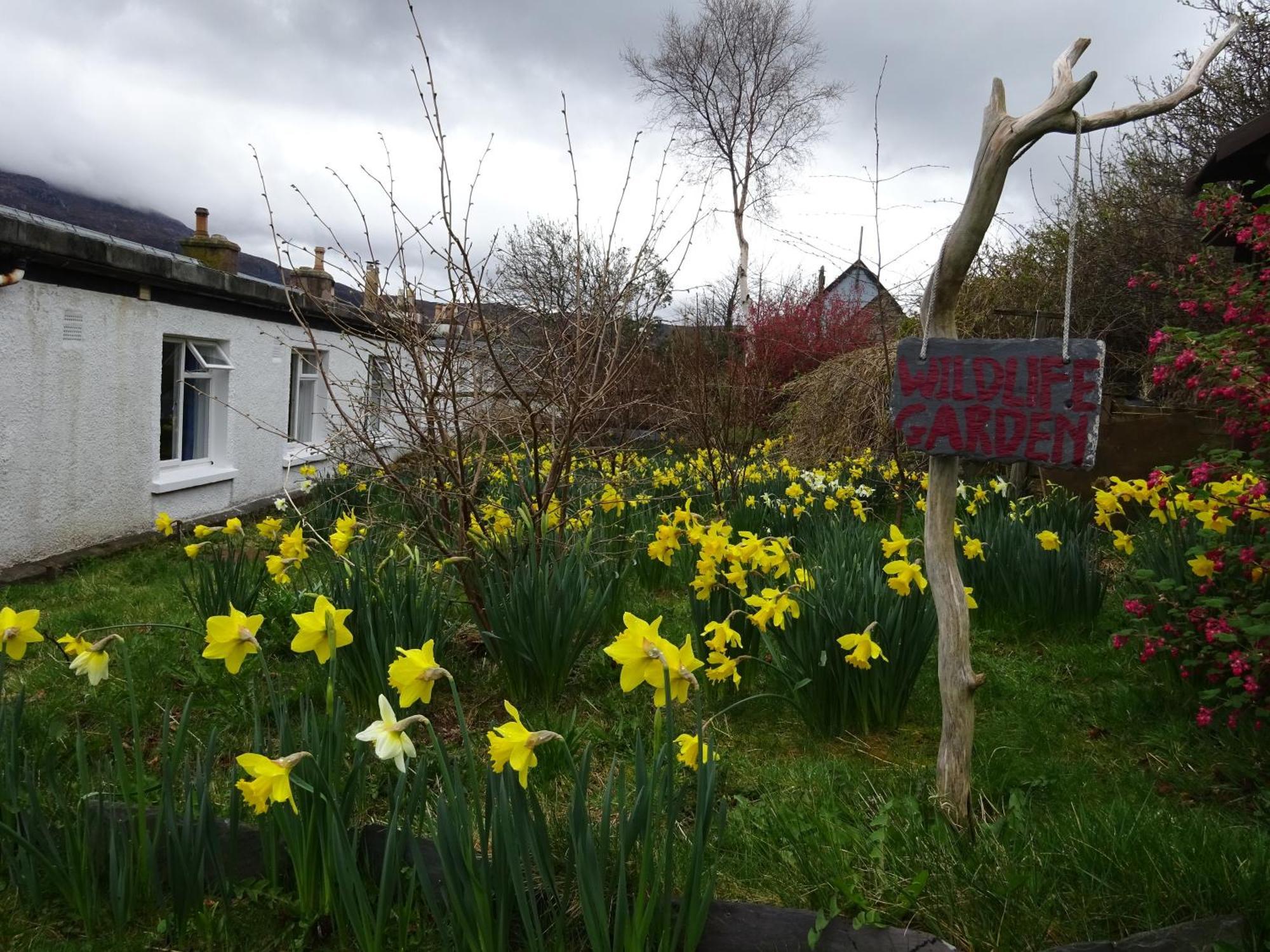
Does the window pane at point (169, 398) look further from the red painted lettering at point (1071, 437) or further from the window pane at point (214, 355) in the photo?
the red painted lettering at point (1071, 437)

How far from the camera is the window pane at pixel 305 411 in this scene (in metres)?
11.5

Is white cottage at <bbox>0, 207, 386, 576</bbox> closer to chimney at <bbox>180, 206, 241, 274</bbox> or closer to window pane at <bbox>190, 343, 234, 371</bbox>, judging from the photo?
window pane at <bbox>190, 343, 234, 371</bbox>

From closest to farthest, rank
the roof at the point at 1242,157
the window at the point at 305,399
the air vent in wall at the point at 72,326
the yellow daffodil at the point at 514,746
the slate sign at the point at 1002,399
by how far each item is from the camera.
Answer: the yellow daffodil at the point at 514,746 < the slate sign at the point at 1002,399 < the roof at the point at 1242,157 < the air vent in wall at the point at 72,326 < the window at the point at 305,399

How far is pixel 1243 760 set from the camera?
2.60 metres

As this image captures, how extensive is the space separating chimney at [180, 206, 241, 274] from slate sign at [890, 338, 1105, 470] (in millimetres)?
10450

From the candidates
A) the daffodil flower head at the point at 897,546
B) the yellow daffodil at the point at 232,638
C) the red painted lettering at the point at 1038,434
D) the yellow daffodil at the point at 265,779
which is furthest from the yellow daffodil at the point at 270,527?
the red painted lettering at the point at 1038,434

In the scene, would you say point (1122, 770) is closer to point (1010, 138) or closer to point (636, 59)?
point (1010, 138)

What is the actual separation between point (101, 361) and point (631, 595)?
A: 4.94 m

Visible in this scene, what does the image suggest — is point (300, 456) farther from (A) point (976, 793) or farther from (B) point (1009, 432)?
(B) point (1009, 432)

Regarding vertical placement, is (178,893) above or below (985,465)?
below

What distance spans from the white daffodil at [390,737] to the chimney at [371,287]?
2475 mm

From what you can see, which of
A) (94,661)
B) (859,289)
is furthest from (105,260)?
(859,289)

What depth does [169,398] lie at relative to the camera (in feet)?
27.9

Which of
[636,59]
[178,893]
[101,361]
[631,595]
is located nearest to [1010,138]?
[178,893]
